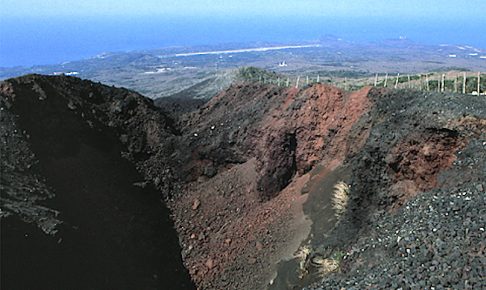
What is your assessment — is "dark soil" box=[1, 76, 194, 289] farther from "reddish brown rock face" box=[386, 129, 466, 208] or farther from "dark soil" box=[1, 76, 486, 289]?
"reddish brown rock face" box=[386, 129, 466, 208]

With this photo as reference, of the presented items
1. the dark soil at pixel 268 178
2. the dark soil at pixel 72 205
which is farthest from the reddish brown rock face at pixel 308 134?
the dark soil at pixel 72 205

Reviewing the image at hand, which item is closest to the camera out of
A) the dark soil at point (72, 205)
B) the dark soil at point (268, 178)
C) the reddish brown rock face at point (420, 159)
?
the dark soil at point (268, 178)

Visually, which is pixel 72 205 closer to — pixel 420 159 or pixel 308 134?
pixel 308 134

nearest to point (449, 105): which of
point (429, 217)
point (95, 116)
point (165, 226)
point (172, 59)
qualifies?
point (429, 217)

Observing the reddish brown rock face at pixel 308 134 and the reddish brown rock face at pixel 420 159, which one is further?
the reddish brown rock face at pixel 308 134

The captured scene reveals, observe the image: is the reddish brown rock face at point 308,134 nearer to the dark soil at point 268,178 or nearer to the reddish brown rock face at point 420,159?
the dark soil at point 268,178

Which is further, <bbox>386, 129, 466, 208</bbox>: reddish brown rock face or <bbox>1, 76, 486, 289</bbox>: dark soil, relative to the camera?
<bbox>386, 129, 466, 208</bbox>: reddish brown rock face

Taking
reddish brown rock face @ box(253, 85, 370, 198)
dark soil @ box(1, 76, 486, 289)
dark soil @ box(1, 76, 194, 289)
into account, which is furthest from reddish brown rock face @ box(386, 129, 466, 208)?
dark soil @ box(1, 76, 194, 289)

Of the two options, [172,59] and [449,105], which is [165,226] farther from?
[172,59]

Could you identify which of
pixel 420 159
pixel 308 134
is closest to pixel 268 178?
pixel 308 134

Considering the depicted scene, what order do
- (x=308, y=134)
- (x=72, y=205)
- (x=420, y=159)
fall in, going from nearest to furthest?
(x=420, y=159) → (x=72, y=205) → (x=308, y=134)

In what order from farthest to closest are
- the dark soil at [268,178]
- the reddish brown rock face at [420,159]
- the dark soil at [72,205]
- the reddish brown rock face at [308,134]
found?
the reddish brown rock face at [308,134], the reddish brown rock face at [420,159], the dark soil at [72,205], the dark soil at [268,178]

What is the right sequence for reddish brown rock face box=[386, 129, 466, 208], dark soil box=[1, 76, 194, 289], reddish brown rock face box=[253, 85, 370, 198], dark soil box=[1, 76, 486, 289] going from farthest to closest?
reddish brown rock face box=[253, 85, 370, 198] < reddish brown rock face box=[386, 129, 466, 208] < dark soil box=[1, 76, 194, 289] < dark soil box=[1, 76, 486, 289]
